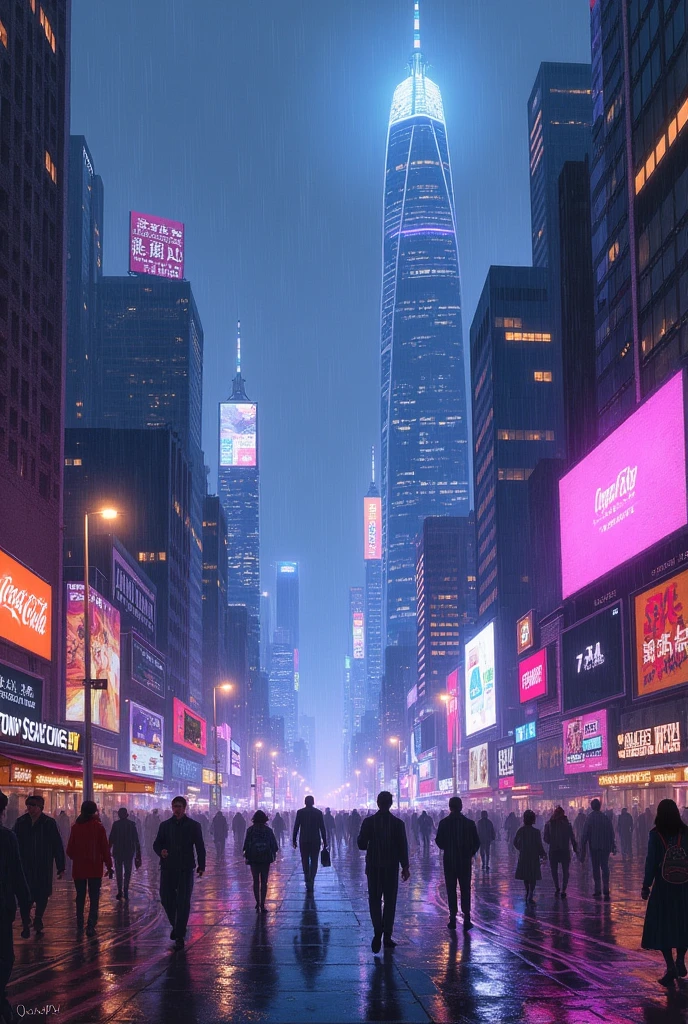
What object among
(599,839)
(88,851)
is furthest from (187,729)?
(88,851)

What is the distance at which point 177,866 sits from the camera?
16.5 m

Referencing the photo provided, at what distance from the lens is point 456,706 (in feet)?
529

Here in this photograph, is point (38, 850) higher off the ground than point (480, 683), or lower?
lower

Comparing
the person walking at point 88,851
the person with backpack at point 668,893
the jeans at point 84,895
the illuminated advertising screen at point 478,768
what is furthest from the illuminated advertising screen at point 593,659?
the illuminated advertising screen at point 478,768

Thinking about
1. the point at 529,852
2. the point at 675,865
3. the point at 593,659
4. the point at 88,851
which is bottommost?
the point at 529,852

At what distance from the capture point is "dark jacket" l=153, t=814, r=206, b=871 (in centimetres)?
1658

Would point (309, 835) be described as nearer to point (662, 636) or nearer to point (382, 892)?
point (382, 892)

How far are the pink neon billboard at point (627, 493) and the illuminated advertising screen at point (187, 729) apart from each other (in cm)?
6583

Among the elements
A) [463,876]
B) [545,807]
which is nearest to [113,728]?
[545,807]

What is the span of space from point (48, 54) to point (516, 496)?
111 meters

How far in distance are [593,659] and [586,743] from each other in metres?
4.95

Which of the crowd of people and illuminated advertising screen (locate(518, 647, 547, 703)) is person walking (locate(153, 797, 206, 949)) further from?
illuminated advertising screen (locate(518, 647, 547, 703))

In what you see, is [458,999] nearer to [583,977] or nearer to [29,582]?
[583,977]

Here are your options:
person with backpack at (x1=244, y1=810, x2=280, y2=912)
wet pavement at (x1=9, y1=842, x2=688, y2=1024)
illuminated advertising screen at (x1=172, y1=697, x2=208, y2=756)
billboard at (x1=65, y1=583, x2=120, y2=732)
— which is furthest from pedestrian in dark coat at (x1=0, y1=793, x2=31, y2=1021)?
illuminated advertising screen at (x1=172, y1=697, x2=208, y2=756)
